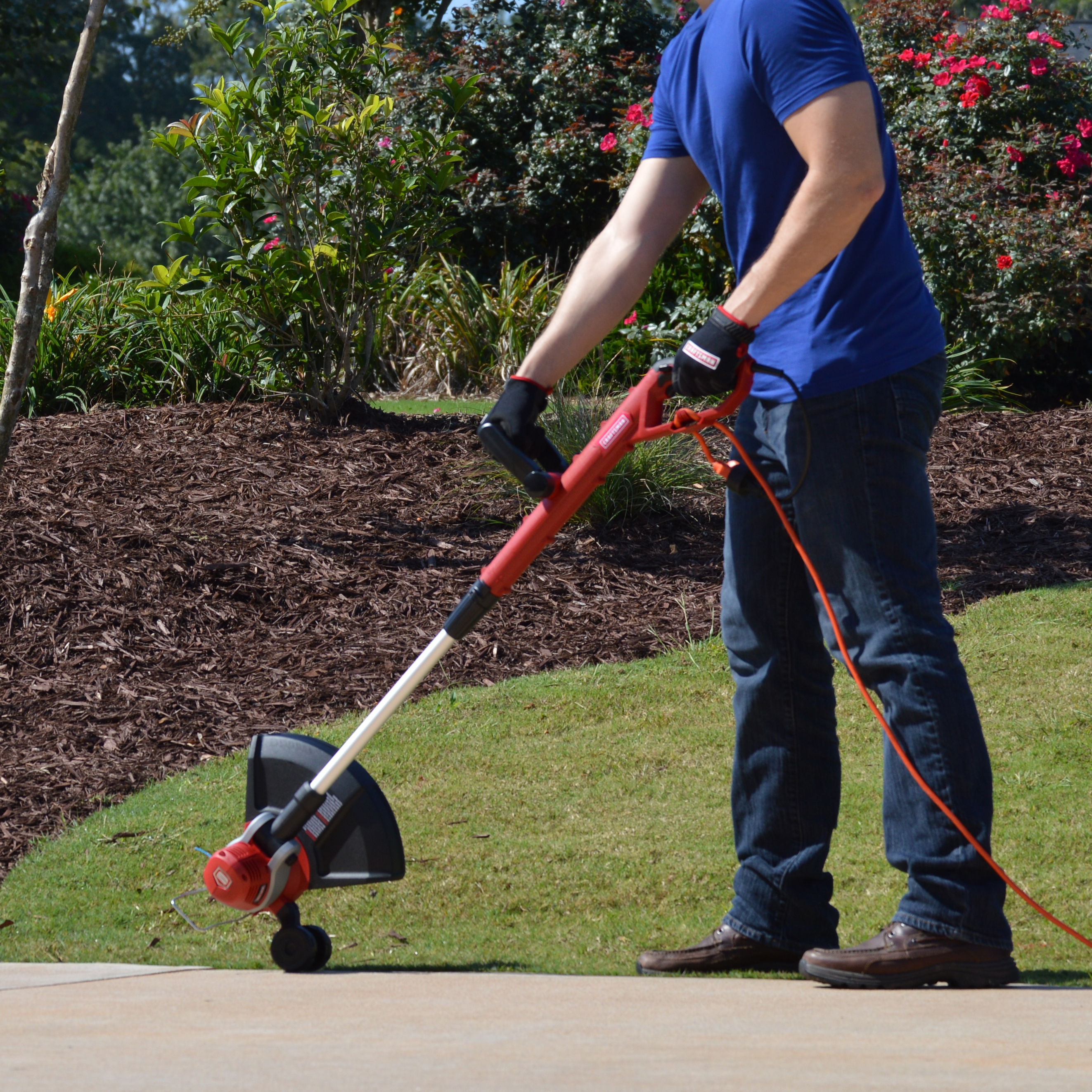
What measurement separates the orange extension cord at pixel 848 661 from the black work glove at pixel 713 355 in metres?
0.16

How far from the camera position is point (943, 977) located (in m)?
2.29

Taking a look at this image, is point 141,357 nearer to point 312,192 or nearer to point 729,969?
point 312,192

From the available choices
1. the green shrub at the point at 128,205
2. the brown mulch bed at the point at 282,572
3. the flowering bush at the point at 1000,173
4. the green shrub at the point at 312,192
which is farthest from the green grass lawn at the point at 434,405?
the green shrub at the point at 128,205

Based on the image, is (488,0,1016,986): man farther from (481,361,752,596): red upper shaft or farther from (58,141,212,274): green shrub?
(58,141,212,274): green shrub

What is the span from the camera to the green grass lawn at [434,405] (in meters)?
8.72

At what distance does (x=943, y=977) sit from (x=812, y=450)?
0.98m

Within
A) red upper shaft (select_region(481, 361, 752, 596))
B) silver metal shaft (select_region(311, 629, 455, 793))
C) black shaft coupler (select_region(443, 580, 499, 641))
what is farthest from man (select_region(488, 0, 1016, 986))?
silver metal shaft (select_region(311, 629, 455, 793))

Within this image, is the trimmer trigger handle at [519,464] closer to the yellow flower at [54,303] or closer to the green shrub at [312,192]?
the green shrub at [312,192]

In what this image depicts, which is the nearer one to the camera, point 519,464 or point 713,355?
point 713,355

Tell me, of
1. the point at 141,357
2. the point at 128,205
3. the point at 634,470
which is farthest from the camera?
the point at 128,205

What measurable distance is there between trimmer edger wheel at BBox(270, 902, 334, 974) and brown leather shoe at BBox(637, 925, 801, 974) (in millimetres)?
654

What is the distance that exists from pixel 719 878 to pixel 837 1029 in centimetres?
148

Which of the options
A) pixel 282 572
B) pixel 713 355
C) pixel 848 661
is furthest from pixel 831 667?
pixel 282 572

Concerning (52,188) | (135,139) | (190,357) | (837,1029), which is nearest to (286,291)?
(190,357)
